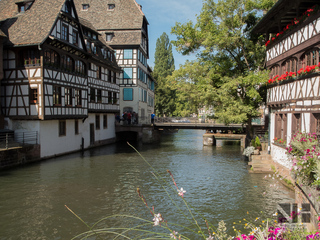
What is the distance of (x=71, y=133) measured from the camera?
26.9 metres

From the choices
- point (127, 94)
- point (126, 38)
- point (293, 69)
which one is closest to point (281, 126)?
point (293, 69)

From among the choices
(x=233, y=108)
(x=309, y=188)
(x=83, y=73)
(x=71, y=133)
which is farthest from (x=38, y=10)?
(x=309, y=188)

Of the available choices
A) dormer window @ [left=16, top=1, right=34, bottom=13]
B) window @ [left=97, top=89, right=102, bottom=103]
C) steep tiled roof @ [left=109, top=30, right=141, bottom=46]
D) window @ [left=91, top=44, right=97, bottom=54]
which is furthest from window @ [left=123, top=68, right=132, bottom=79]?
dormer window @ [left=16, top=1, right=34, bottom=13]

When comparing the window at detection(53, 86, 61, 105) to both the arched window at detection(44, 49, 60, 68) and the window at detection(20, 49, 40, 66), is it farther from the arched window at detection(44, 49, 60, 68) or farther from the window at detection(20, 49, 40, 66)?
the window at detection(20, 49, 40, 66)

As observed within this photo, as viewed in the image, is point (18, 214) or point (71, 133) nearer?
point (18, 214)

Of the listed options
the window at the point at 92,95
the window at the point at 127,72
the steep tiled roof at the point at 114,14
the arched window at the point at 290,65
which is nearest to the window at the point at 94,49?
the window at the point at 92,95

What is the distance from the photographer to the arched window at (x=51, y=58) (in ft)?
72.0

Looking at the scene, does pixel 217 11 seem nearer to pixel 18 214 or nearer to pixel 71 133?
pixel 71 133

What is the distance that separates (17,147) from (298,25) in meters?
17.8

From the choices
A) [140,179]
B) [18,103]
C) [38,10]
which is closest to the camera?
[140,179]

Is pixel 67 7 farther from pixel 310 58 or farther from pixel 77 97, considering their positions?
pixel 310 58

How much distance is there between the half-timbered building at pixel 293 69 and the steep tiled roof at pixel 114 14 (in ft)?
81.0

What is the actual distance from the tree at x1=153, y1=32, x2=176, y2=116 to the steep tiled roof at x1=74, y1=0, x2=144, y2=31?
23464mm

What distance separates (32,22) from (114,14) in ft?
71.6
